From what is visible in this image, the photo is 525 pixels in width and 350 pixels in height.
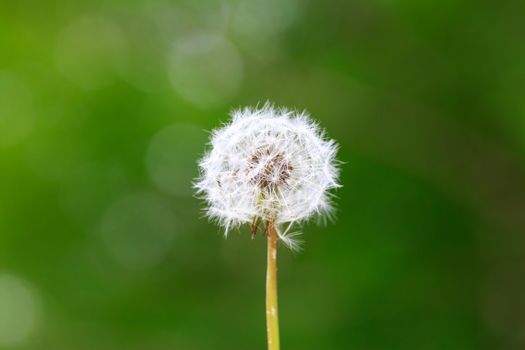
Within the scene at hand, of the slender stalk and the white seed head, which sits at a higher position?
the white seed head
